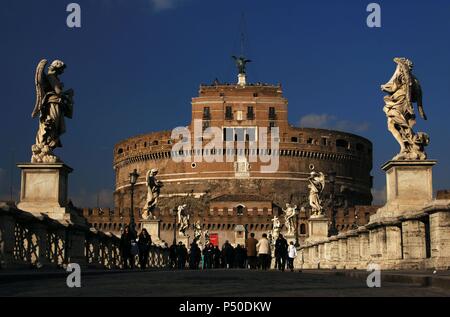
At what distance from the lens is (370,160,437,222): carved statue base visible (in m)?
12.2

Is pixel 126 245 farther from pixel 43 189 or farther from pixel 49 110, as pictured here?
pixel 49 110

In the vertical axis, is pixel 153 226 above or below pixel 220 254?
above

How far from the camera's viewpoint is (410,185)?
12297 mm

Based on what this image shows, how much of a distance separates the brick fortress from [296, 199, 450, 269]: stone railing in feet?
229

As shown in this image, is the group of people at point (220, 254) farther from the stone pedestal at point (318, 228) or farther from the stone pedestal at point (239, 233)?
the stone pedestal at point (239, 233)

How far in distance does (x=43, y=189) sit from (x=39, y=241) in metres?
1.12

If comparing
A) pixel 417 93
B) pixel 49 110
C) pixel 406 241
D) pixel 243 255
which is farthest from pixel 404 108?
pixel 243 255

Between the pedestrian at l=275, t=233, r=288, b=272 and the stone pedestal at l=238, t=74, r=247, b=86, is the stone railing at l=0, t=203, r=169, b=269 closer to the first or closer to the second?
the pedestrian at l=275, t=233, r=288, b=272

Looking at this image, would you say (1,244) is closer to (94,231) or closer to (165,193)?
(94,231)

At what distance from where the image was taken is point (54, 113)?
12797 millimetres

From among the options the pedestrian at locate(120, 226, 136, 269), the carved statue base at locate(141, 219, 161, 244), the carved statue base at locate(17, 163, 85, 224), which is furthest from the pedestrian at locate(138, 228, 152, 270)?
the carved statue base at locate(141, 219, 161, 244)

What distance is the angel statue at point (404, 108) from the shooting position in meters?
12.6
